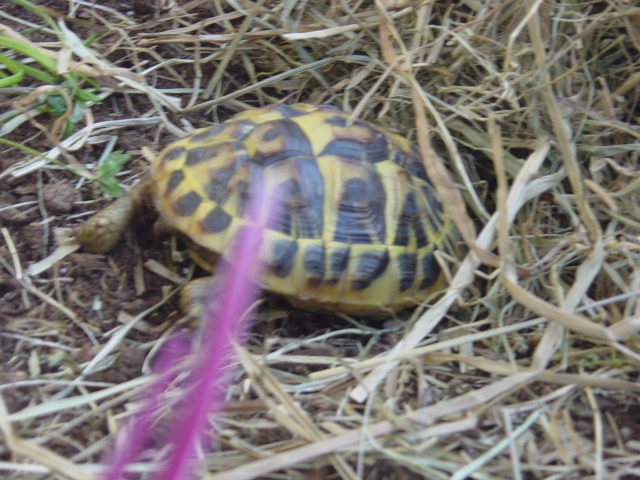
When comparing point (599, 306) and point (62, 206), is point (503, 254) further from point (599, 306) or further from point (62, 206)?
point (62, 206)

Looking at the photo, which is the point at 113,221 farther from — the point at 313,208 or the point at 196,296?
the point at 313,208

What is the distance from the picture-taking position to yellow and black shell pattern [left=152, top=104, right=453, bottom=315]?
172cm

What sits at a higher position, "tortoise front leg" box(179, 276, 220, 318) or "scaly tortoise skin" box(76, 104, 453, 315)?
"scaly tortoise skin" box(76, 104, 453, 315)

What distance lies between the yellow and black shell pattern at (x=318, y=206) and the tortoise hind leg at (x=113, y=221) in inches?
4.9

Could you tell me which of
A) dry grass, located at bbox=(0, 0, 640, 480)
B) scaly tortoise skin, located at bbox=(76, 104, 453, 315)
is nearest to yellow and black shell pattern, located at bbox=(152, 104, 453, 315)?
scaly tortoise skin, located at bbox=(76, 104, 453, 315)

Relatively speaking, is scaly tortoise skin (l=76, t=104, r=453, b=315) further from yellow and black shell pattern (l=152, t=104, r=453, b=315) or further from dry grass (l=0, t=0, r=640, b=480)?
dry grass (l=0, t=0, r=640, b=480)

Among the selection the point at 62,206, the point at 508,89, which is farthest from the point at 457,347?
the point at 62,206

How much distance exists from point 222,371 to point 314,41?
139cm

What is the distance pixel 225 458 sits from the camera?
52.7 inches

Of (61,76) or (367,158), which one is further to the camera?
(61,76)

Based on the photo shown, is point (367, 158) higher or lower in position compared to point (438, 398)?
higher

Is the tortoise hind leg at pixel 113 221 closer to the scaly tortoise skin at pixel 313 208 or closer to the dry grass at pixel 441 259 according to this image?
the scaly tortoise skin at pixel 313 208

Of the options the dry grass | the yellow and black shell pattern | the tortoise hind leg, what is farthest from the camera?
the tortoise hind leg

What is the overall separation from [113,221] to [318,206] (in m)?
0.63
